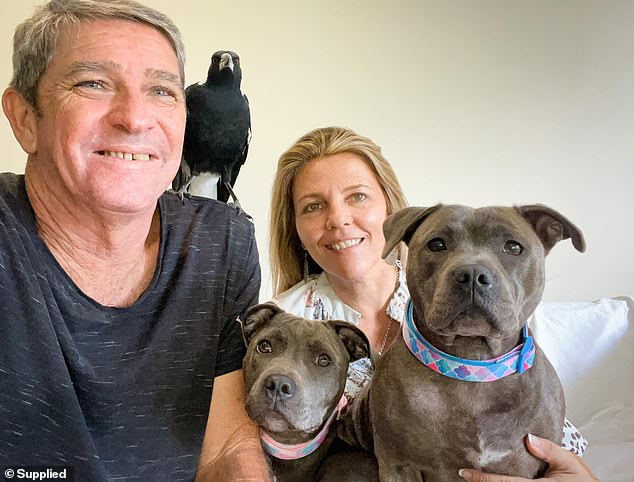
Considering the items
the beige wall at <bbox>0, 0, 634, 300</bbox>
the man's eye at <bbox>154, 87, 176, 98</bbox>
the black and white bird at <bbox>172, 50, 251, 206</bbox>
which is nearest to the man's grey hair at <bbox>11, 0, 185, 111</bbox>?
the man's eye at <bbox>154, 87, 176, 98</bbox>

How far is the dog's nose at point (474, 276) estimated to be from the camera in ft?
3.40

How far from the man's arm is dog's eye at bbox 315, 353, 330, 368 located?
0.20 meters

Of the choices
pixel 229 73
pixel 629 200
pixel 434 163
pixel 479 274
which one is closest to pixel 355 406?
pixel 479 274

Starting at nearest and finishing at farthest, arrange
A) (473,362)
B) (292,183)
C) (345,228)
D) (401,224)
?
1. (473,362)
2. (401,224)
3. (345,228)
4. (292,183)

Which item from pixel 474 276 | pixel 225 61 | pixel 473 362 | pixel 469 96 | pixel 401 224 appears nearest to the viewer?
pixel 474 276

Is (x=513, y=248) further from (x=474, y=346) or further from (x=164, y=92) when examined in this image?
(x=164, y=92)

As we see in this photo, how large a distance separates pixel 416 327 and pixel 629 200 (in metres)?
2.14

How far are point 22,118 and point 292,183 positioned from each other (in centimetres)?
86

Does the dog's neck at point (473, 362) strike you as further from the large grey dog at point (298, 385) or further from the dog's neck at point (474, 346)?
the large grey dog at point (298, 385)

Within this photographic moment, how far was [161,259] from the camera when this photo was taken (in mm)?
1392

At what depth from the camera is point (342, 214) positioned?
174 cm

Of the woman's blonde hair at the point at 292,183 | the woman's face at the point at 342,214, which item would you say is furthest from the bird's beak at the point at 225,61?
the woman's face at the point at 342,214

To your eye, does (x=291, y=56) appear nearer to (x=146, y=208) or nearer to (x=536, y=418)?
(x=146, y=208)

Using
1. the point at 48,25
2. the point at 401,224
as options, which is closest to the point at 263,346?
the point at 401,224
